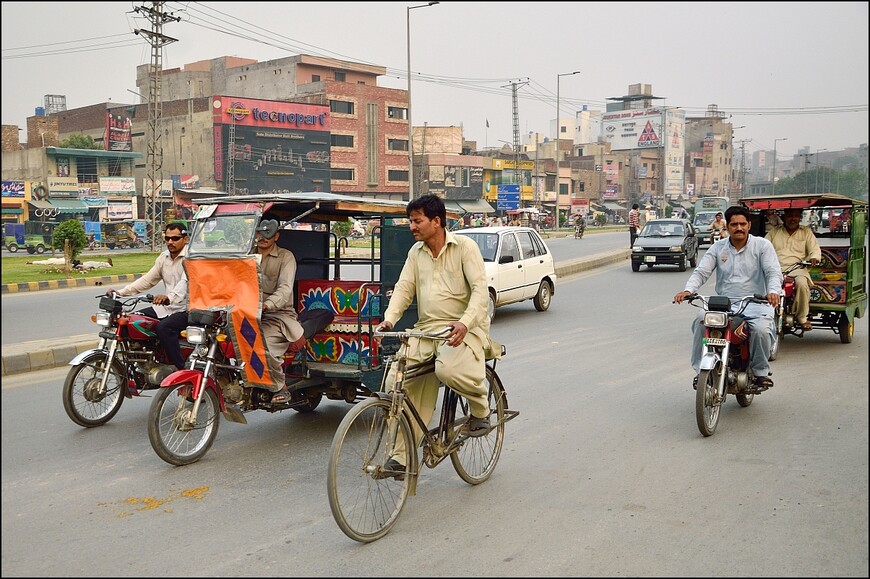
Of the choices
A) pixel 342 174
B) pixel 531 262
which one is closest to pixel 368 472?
pixel 531 262

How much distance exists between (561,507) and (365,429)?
4.45ft

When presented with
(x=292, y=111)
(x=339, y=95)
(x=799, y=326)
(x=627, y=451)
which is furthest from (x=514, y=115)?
(x=627, y=451)

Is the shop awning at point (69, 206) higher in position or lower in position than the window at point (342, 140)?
lower

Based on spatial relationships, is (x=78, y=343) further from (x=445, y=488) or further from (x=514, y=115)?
(x=514, y=115)

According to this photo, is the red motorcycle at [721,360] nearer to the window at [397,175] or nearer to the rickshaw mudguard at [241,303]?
the rickshaw mudguard at [241,303]

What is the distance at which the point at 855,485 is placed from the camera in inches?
197

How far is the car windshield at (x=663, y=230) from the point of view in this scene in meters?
24.0

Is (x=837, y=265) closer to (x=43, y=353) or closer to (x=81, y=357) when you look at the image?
(x=81, y=357)

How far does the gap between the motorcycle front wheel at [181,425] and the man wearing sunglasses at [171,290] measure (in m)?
0.98

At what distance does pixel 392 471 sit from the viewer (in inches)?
174

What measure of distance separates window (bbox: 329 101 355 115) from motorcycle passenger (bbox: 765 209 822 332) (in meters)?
57.0

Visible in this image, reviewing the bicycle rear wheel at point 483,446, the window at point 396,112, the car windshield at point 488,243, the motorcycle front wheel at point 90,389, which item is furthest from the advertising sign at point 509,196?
the bicycle rear wheel at point 483,446

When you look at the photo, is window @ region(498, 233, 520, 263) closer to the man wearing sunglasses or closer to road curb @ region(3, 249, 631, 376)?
road curb @ region(3, 249, 631, 376)

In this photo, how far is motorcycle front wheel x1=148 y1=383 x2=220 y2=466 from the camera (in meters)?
5.51
